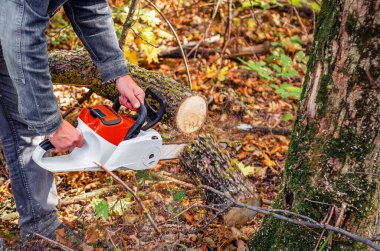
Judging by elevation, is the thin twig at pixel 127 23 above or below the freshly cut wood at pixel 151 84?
above

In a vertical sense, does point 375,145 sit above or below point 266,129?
above

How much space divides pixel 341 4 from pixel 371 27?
176 millimetres

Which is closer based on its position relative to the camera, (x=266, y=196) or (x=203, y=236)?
(x=203, y=236)

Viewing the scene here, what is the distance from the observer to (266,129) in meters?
4.77

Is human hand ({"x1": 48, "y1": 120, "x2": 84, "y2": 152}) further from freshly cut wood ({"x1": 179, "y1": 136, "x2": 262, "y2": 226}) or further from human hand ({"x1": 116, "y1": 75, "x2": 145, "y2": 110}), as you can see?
freshly cut wood ({"x1": 179, "y1": 136, "x2": 262, "y2": 226})

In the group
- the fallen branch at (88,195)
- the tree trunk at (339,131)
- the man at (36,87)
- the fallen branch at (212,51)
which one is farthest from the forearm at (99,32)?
the fallen branch at (212,51)

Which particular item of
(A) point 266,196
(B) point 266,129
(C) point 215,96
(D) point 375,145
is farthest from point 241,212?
(C) point 215,96

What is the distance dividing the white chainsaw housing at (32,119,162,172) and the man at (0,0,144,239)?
0.10m

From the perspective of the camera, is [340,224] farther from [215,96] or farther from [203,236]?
[215,96]

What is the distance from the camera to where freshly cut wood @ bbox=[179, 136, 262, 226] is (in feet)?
10.6

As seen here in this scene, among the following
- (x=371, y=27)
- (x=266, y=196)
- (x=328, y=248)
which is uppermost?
(x=371, y=27)

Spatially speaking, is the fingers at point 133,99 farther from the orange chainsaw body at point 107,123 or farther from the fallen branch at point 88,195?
the fallen branch at point 88,195

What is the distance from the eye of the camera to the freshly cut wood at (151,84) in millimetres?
3346

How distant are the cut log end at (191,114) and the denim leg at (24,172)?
1.04 metres
